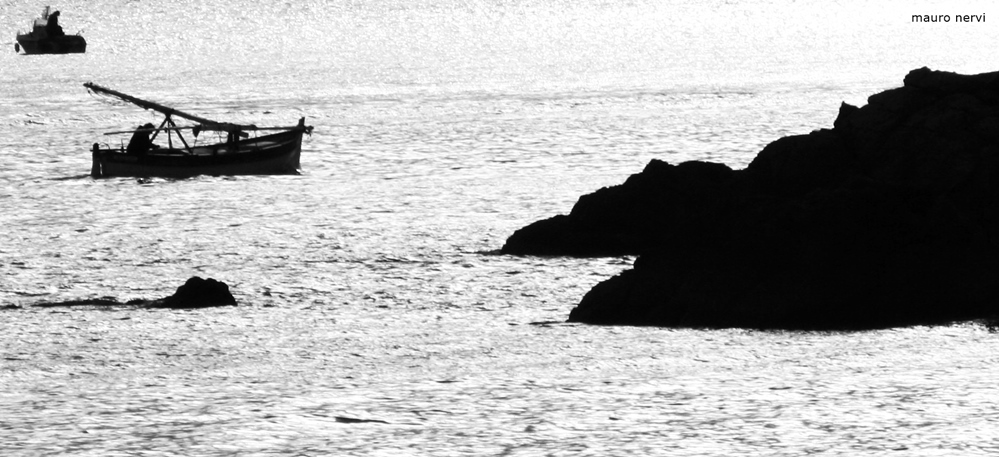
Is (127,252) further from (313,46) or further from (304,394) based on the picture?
(313,46)

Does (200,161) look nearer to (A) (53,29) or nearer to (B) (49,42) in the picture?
(B) (49,42)

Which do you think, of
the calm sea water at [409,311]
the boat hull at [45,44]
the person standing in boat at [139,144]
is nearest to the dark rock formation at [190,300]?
the calm sea water at [409,311]

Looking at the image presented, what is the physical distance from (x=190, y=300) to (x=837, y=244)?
6951 millimetres

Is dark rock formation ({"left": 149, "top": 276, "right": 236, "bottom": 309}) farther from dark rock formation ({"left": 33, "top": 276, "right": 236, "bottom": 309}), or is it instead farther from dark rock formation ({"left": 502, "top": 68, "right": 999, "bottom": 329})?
dark rock formation ({"left": 502, "top": 68, "right": 999, "bottom": 329})

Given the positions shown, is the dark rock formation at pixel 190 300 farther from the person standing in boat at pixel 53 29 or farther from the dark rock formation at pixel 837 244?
the person standing in boat at pixel 53 29

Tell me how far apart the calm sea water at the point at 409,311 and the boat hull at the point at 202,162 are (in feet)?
1.59

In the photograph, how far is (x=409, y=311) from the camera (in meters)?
16.7

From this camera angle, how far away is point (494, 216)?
80.2ft

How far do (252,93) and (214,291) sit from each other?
110ft

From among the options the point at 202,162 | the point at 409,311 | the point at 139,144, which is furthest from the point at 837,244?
the point at 139,144

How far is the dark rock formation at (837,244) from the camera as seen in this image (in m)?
15.0

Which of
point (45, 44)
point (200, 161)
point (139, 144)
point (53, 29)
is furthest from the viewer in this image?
point (53, 29)

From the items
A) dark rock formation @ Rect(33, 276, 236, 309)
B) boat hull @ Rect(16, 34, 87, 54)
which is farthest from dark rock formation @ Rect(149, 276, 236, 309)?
boat hull @ Rect(16, 34, 87, 54)

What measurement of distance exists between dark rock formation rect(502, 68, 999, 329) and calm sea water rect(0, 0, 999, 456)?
1.74 feet
